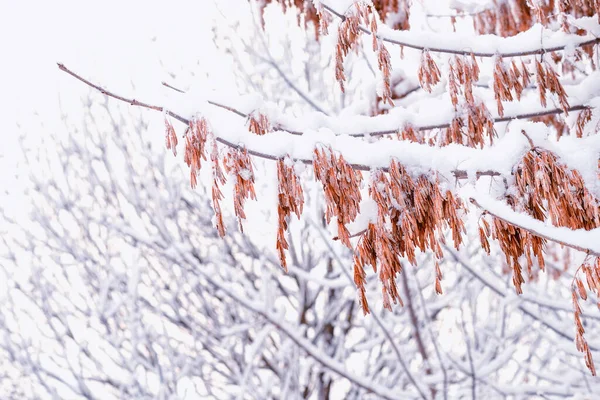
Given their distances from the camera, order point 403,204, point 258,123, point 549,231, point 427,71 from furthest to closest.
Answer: point 427,71
point 258,123
point 403,204
point 549,231

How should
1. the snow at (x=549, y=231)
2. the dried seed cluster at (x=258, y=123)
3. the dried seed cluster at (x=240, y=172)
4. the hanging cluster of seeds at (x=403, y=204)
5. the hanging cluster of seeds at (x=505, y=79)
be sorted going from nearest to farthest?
the snow at (x=549, y=231) < the hanging cluster of seeds at (x=403, y=204) < the dried seed cluster at (x=240, y=172) < the dried seed cluster at (x=258, y=123) < the hanging cluster of seeds at (x=505, y=79)

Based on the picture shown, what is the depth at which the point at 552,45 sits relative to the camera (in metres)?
2.23

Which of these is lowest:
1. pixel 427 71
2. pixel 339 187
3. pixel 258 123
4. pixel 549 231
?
pixel 549 231

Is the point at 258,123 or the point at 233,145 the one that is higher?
the point at 258,123

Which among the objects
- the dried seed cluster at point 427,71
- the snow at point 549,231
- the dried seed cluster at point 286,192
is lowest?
the snow at point 549,231

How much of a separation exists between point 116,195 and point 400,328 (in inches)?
150

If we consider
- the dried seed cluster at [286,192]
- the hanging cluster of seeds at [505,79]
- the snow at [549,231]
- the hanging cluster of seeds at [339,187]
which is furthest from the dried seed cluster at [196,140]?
the hanging cluster of seeds at [505,79]

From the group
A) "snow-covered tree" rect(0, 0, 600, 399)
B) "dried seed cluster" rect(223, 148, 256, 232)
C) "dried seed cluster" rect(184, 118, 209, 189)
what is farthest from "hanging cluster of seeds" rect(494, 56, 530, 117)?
"dried seed cluster" rect(184, 118, 209, 189)

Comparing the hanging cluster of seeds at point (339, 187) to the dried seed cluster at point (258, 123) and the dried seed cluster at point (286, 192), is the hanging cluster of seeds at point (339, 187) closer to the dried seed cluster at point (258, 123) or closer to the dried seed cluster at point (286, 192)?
the dried seed cluster at point (286, 192)

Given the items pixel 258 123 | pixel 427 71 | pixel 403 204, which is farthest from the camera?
pixel 427 71

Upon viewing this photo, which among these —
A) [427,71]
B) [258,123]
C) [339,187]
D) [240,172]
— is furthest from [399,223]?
[427,71]

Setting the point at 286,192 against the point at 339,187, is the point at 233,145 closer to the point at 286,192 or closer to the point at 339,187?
the point at 286,192

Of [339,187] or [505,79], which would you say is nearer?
[339,187]

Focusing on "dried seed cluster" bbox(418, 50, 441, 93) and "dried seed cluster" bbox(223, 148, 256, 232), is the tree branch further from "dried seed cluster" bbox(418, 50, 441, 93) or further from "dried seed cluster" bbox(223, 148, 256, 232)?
"dried seed cluster" bbox(418, 50, 441, 93)
